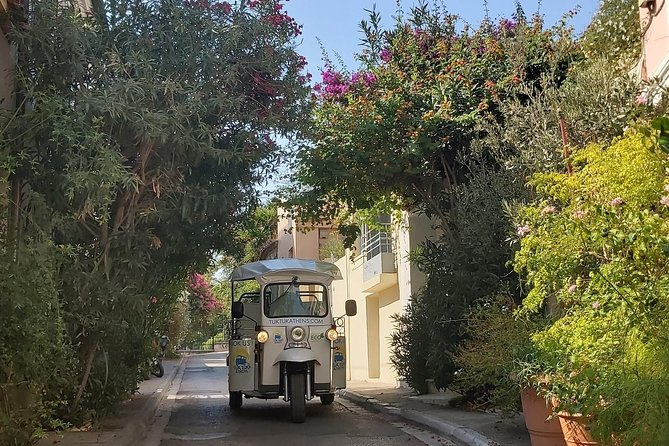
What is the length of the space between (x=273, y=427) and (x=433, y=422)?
2.50 meters

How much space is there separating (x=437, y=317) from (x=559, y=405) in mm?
5377

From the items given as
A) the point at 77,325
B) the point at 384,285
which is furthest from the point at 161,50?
the point at 384,285

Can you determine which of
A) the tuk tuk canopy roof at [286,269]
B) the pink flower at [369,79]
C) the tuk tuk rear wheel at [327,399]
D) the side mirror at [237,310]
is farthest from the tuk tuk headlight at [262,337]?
the pink flower at [369,79]

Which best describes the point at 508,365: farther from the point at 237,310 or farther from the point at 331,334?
the point at 237,310

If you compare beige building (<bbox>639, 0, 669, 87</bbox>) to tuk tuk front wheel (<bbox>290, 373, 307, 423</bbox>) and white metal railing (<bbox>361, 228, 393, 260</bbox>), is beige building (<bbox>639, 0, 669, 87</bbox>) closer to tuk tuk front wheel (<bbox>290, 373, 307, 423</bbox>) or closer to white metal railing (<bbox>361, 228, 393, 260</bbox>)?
tuk tuk front wheel (<bbox>290, 373, 307, 423</bbox>)

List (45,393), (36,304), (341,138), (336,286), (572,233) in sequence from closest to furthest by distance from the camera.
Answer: (36,304) → (572,233) → (45,393) → (341,138) → (336,286)

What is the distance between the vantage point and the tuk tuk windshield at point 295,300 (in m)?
12.5

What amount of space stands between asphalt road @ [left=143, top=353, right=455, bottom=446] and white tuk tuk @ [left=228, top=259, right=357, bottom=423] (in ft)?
1.36

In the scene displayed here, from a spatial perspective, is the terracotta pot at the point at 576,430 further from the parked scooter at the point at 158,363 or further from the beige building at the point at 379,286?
the beige building at the point at 379,286

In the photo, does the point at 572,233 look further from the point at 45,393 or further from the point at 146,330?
the point at 146,330

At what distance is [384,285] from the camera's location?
67.9ft

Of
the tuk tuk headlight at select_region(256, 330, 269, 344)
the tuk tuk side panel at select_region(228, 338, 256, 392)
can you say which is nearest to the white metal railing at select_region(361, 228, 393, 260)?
the tuk tuk side panel at select_region(228, 338, 256, 392)

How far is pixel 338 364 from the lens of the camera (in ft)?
41.2

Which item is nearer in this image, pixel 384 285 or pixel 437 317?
pixel 437 317
